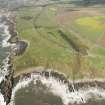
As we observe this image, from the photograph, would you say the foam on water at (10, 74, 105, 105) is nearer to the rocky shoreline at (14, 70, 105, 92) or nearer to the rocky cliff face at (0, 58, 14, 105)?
the rocky shoreline at (14, 70, 105, 92)

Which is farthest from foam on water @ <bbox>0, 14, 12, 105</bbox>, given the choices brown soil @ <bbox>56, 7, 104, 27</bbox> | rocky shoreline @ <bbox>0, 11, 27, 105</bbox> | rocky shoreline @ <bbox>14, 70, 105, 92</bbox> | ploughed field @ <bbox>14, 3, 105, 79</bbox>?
brown soil @ <bbox>56, 7, 104, 27</bbox>

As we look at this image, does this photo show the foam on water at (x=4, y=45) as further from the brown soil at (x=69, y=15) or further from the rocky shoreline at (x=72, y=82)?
the brown soil at (x=69, y=15)

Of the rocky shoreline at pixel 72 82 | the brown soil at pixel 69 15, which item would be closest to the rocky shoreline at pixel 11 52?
the rocky shoreline at pixel 72 82

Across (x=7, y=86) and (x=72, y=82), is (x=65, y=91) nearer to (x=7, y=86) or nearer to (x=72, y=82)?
(x=72, y=82)

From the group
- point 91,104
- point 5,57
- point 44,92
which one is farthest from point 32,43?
point 91,104

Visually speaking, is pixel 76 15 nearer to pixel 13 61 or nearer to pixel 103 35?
pixel 103 35

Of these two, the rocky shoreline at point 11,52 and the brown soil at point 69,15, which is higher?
the rocky shoreline at point 11,52
